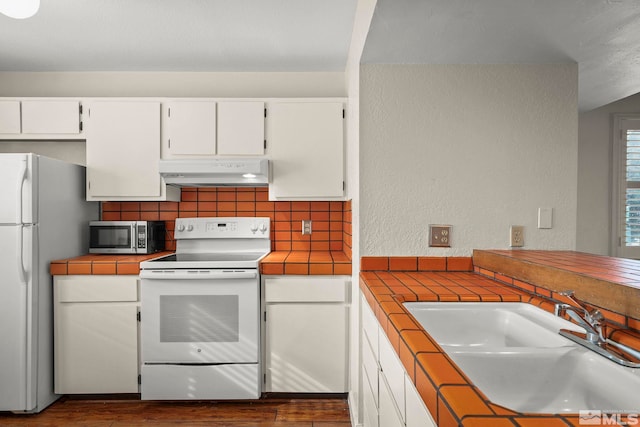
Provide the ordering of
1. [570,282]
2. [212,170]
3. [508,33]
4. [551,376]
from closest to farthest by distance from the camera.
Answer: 1. [551,376]
2. [570,282]
3. [508,33]
4. [212,170]

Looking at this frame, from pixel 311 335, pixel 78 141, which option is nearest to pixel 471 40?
pixel 311 335

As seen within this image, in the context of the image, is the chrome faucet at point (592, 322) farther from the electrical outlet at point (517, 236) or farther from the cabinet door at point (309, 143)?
the cabinet door at point (309, 143)

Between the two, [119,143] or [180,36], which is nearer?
[180,36]

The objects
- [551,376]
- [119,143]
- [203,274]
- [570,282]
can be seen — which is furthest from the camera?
[119,143]

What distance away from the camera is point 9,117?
2664 millimetres

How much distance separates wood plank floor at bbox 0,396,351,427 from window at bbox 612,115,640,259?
106 inches

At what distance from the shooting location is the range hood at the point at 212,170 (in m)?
2.49

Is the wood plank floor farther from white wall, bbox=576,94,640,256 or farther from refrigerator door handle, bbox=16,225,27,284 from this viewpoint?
white wall, bbox=576,94,640,256

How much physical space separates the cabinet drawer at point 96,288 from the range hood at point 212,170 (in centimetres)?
69

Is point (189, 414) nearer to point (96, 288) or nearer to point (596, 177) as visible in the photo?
point (96, 288)

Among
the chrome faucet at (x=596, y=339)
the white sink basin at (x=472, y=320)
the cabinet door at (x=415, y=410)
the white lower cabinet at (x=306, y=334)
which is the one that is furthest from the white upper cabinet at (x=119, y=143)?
the chrome faucet at (x=596, y=339)

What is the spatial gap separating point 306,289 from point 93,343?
4.33ft

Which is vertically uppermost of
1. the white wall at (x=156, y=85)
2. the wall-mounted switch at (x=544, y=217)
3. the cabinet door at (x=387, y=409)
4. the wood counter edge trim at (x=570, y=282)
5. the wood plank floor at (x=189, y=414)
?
the white wall at (x=156, y=85)

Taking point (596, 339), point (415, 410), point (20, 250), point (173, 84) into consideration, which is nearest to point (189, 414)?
point (20, 250)
